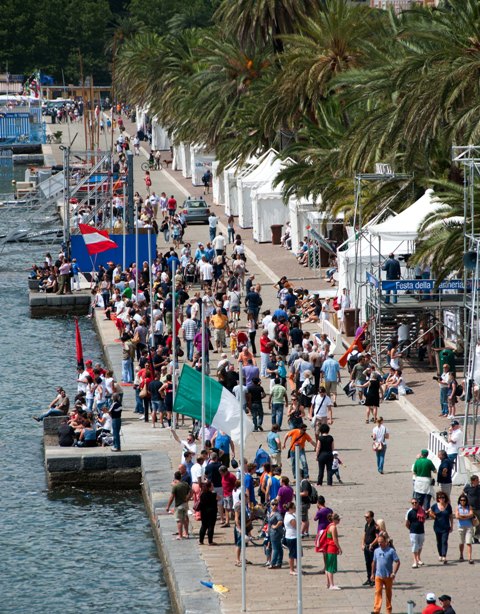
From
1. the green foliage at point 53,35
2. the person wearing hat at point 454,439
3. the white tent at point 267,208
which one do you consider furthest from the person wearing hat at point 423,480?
the green foliage at point 53,35

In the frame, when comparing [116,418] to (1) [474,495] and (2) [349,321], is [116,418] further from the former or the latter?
(2) [349,321]

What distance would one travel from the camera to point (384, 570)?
20922 mm

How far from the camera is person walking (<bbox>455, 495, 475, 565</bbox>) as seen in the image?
75.7 feet

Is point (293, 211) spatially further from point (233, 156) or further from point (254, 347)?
point (254, 347)

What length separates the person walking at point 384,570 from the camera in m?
20.9

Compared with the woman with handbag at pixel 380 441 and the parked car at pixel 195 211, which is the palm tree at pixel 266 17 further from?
the woman with handbag at pixel 380 441

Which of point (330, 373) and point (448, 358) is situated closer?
point (330, 373)

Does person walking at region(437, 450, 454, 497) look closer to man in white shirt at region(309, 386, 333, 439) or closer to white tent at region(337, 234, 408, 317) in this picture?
man in white shirt at region(309, 386, 333, 439)

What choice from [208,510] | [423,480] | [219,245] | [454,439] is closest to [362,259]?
[219,245]

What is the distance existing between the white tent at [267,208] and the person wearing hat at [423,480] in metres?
35.3

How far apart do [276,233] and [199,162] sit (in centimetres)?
2461

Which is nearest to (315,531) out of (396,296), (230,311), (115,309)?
(396,296)

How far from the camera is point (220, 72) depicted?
70312 millimetres

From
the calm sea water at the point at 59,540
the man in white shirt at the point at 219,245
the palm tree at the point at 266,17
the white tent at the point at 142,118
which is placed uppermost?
the white tent at the point at 142,118
